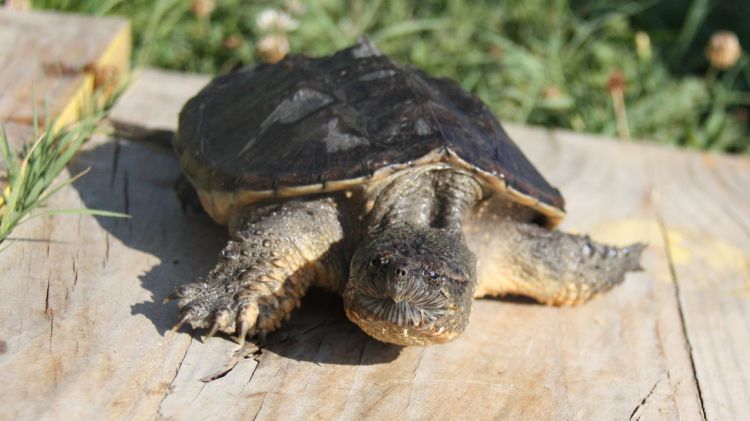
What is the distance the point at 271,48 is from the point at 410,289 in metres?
2.72

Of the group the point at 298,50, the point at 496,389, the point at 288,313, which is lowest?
the point at 298,50

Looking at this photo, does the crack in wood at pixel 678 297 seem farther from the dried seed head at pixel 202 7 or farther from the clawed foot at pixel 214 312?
the dried seed head at pixel 202 7

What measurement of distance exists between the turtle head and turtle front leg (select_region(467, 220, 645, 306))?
49 centimetres

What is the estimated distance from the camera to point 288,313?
282 cm

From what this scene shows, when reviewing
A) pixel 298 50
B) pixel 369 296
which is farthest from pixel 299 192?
pixel 298 50

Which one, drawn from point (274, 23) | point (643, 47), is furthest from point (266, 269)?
point (643, 47)

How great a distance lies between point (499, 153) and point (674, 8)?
3810 mm

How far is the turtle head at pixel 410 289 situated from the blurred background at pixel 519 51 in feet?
8.22

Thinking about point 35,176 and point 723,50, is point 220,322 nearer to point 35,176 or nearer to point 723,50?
point 35,176

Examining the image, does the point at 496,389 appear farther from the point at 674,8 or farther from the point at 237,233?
the point at 674,8

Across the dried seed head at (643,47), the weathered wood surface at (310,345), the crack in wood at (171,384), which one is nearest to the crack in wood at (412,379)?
the weathered wood surface at (310,345)

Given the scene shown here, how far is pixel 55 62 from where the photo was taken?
403 cm

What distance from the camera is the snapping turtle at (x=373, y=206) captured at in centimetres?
261

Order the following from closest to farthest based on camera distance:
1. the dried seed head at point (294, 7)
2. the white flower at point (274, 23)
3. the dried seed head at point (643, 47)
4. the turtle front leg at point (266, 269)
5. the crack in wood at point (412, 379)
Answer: the crack in wood at point (412, 379) < the turtle front leg at point (266, 269) < the white flower at point (274, 23) < the dried seed head at point (294, 7) < the dried seed head at point (643, 47)
